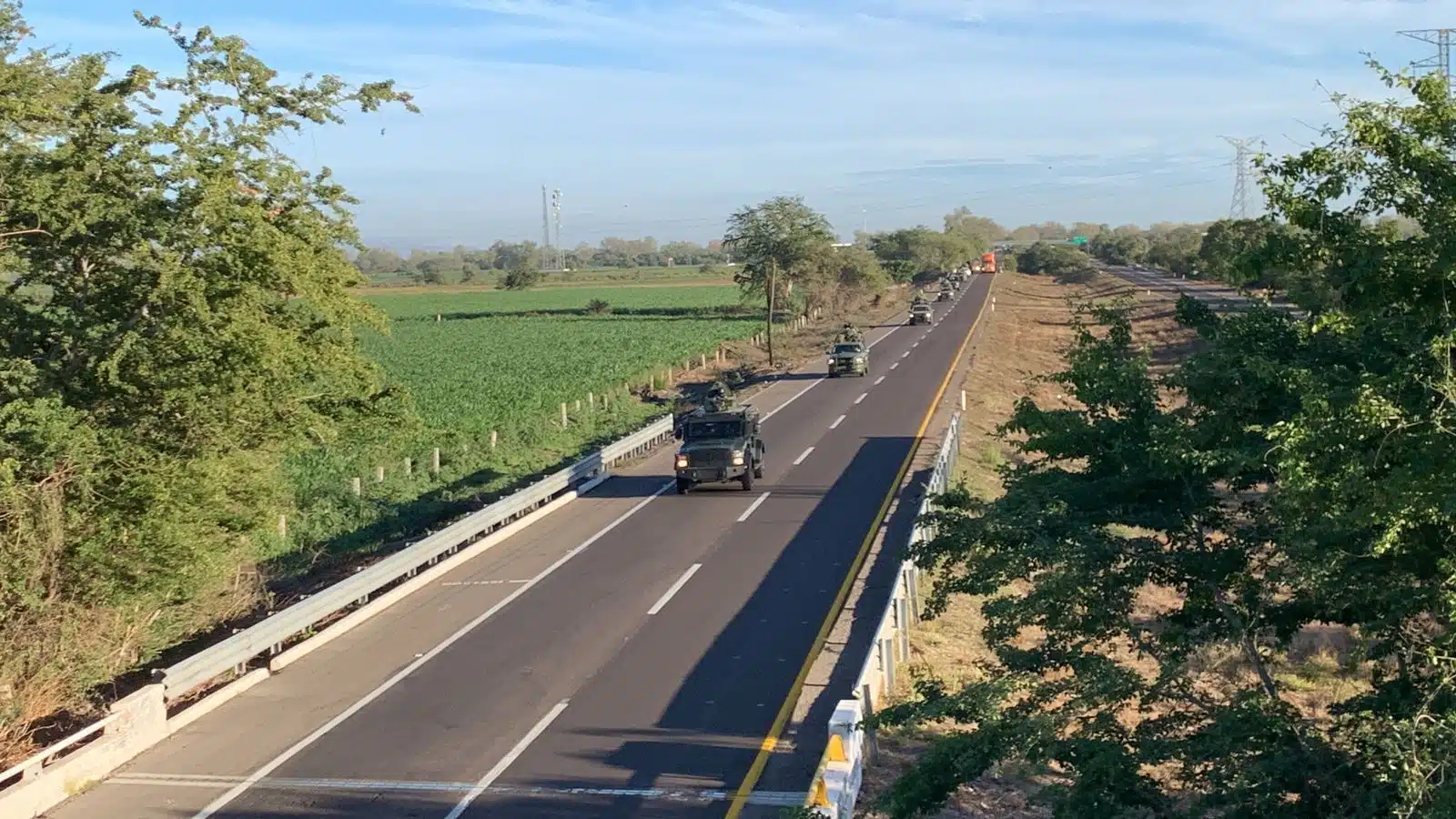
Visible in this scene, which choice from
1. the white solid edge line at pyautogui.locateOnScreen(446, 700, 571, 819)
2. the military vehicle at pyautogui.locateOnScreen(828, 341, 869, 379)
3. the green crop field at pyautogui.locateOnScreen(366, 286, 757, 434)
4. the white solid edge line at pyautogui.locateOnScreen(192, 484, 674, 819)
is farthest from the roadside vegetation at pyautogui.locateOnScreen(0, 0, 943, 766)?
the military vehicle at pyautogui.locateOnScreen(828, 341, 869, 379)

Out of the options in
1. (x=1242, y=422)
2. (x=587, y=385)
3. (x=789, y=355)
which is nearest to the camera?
(x=1242, y=422)

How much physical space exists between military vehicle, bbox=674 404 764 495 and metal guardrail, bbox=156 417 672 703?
245 centimetres

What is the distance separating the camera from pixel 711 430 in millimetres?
26875

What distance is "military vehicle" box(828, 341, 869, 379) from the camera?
1914 inches

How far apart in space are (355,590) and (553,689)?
14.4 ft

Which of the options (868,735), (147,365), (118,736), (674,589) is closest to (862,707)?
(868,735)

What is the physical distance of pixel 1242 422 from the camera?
27.1ft

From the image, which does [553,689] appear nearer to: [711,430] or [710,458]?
[710,458]

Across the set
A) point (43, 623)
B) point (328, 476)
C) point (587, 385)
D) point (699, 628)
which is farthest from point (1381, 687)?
point (587, 385)

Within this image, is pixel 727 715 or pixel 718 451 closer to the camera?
pixel 727 715

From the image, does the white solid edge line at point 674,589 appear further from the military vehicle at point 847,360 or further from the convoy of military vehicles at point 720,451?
the military vehicle at point 847,360

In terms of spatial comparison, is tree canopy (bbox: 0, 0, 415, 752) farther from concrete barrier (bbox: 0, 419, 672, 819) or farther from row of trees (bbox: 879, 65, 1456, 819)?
row of trees (bbox: 879, 65, 1456, 819)

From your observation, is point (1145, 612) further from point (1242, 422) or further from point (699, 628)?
point (1242, 422)

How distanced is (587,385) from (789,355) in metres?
17.3
